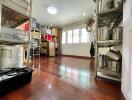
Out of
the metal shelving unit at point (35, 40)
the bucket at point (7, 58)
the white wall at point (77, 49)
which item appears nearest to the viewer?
the bucket at point (7, 58)

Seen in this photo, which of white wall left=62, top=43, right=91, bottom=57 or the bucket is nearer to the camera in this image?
the bucket

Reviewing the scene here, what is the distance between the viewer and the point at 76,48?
6469 mm

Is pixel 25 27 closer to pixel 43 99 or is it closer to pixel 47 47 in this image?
pixel 43 99

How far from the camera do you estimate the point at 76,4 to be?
375cm

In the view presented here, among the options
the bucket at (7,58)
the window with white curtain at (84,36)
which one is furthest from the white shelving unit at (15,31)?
the window with white curtain at (84,36)

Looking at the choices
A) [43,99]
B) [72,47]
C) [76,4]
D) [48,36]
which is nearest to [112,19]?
[43,99]

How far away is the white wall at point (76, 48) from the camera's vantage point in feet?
19.0

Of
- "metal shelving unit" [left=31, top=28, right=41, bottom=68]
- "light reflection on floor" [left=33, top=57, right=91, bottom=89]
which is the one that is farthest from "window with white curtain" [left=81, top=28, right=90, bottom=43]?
"light reflection on floor" [left=33, top=57, right=91, bottom=89]

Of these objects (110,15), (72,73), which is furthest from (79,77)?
(110,15)

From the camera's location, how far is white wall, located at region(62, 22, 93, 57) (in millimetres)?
5789

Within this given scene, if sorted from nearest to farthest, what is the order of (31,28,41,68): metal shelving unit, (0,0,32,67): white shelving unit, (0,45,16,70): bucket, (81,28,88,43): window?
(0,0,32,67): white shelving unit, (0,45,16,70): bucket, (31,28,41,68): metal shelving unit, (81,28,88,43): window

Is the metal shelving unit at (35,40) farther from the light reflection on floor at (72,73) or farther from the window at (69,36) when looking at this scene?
the window at (69,36)

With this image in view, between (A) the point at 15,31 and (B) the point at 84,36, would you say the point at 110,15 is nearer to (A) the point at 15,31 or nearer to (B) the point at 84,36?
(A) the point at 15,31

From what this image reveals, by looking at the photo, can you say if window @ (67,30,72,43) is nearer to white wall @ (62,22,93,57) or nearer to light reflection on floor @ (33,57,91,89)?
white wall @ (62,22,93,57)
